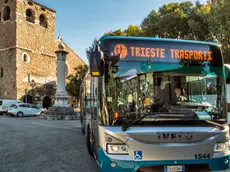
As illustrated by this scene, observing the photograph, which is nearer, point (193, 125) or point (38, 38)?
point (193, 125)

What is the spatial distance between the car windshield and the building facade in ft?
93.8

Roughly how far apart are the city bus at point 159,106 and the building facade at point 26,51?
28575 mm

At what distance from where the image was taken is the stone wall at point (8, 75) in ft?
98.7

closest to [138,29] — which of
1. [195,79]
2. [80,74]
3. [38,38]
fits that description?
[80,74]

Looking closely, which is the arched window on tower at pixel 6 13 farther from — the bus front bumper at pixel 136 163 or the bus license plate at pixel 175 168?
the bus license plate at pixel 175 168

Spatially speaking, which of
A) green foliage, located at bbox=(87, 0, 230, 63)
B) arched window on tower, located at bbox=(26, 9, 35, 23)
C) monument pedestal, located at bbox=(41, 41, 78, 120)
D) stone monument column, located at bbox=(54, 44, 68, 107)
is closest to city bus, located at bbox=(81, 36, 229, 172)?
green foliage, located at bbox=(87, 0, 230, 63)

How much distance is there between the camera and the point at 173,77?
388 centimetres

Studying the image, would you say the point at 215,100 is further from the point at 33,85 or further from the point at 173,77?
the point at 33,85

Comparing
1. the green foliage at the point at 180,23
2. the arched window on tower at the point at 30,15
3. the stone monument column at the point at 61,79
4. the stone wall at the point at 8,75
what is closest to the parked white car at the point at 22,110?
the stone monument column at the point at 61,79

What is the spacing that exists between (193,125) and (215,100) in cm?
66

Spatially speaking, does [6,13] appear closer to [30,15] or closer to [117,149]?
[30,15]

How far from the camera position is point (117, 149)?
347 cm

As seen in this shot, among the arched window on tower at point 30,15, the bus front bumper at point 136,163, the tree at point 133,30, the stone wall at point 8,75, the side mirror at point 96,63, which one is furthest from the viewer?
the arched window on tower at point 30,15

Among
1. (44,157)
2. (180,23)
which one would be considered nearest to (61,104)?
(180,23)
